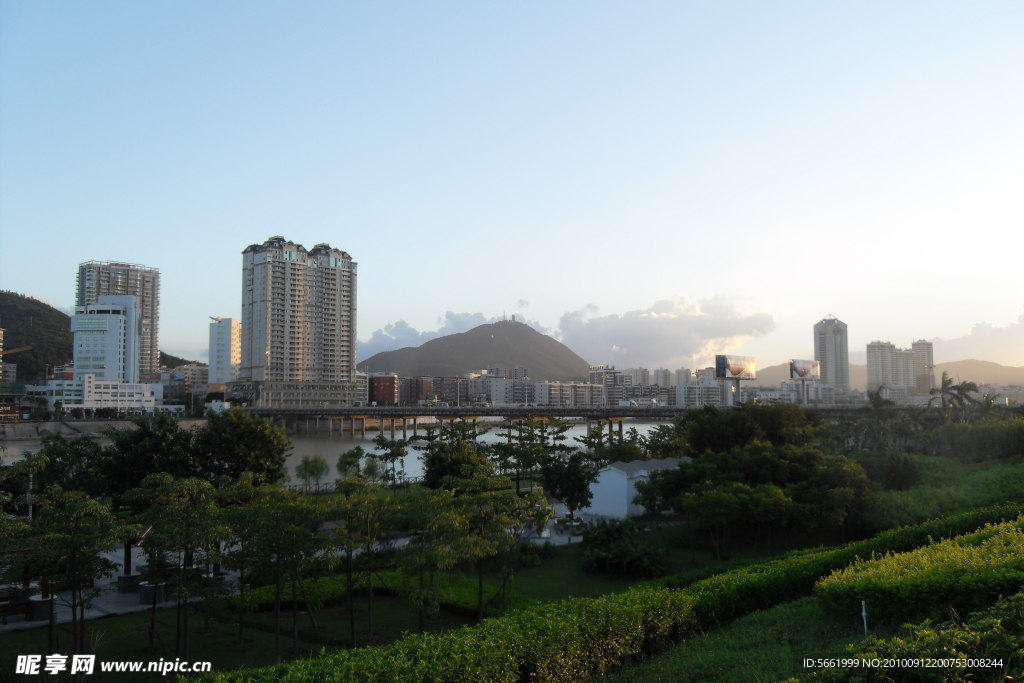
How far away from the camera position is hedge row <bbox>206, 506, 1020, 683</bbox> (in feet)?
15.5

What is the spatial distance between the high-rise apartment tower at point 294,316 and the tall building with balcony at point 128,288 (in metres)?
36.6

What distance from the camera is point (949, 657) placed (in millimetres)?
3480

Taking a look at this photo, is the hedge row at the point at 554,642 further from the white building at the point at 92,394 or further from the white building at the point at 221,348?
the white building at the point at 221,348

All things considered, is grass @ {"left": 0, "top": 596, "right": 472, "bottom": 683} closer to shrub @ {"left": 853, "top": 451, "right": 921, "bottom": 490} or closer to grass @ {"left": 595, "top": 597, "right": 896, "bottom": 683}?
grass @ {"left": 595, "top": 597, "right": 896, "bottom": 683}

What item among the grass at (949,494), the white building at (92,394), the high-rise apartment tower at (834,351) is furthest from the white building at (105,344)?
the high-rise apartment tower at (834,351)

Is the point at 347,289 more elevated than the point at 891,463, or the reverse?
the point at 347,289

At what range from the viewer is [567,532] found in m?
21.8

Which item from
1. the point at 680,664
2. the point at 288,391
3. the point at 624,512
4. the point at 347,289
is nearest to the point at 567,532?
the point at 624,512

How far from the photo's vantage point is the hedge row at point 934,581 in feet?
17.3

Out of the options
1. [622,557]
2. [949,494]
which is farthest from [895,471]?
[622,557]

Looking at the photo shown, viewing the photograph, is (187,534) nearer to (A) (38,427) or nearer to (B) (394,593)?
(B) (394,593)

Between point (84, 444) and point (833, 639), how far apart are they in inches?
744

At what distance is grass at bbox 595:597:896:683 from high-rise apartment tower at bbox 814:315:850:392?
182701mm

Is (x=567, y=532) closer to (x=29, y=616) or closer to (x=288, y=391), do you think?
(x=29, y=616)
